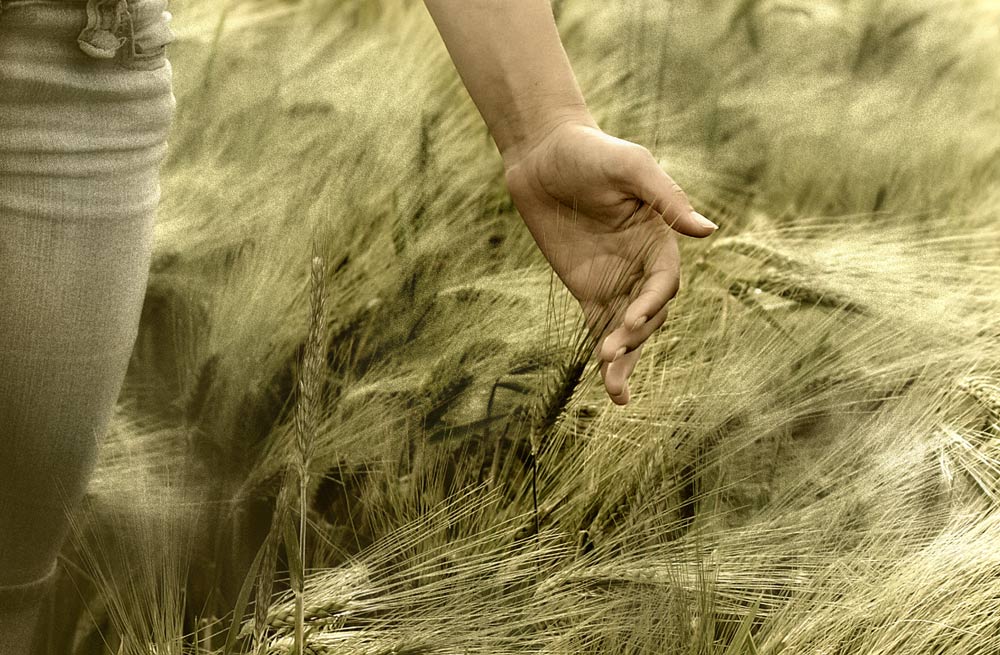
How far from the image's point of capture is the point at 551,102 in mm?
596

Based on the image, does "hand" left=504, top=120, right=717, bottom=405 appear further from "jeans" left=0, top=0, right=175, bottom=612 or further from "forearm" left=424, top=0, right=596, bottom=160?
"jeans" left=0, top=0, right=175, bottom=612

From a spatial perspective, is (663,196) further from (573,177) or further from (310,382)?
(310,382)

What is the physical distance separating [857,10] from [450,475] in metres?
0.72

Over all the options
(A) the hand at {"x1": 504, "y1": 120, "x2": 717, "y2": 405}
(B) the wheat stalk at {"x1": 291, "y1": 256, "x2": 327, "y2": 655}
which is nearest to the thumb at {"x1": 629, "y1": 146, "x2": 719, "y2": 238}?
(A) the hand at {"x1": 504, "y1": 120, "x2": 717, "y2": 405}

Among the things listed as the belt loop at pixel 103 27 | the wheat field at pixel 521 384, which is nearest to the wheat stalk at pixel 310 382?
the wheat field at pixel 521 384

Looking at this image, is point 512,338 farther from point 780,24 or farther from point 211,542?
point 780,24

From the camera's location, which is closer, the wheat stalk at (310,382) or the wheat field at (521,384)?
the wheat stalk at (310,382)

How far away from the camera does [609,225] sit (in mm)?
602

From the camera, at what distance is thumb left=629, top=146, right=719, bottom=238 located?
0.53 metres

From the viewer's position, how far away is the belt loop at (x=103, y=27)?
450 mm

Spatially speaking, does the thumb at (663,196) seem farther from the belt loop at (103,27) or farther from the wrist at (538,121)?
the belt loop at (103,27)

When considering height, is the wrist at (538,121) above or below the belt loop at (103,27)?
below

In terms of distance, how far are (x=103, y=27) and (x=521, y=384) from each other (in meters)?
0.30

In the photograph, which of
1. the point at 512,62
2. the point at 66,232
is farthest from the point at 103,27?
the point at 512,62
